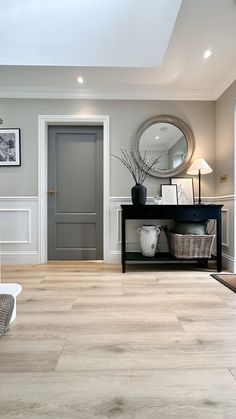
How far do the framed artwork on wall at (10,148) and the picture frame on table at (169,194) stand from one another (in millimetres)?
1868

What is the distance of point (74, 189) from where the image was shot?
3.36 meters

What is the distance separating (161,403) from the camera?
872 mm

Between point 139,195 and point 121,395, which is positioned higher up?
point 139,195

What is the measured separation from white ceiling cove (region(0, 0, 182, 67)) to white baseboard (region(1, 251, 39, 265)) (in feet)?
7.13

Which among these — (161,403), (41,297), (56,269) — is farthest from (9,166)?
(161,403)

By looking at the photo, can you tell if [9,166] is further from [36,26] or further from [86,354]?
[86,354]

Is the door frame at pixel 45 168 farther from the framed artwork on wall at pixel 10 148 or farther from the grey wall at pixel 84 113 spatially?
the framed artwork on wall at pixel 10 148

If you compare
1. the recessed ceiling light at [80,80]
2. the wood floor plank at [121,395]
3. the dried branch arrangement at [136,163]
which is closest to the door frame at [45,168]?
the dried branch arrangement at [136,163]

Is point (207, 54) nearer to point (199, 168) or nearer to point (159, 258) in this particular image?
point (199, 168)

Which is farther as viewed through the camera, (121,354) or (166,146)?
(166,146)

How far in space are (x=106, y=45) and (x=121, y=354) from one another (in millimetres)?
2736

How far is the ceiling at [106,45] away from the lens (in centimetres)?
234

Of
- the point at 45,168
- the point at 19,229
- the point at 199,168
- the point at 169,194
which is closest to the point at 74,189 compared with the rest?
the point at 45,168

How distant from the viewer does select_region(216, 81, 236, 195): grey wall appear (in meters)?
2.81
